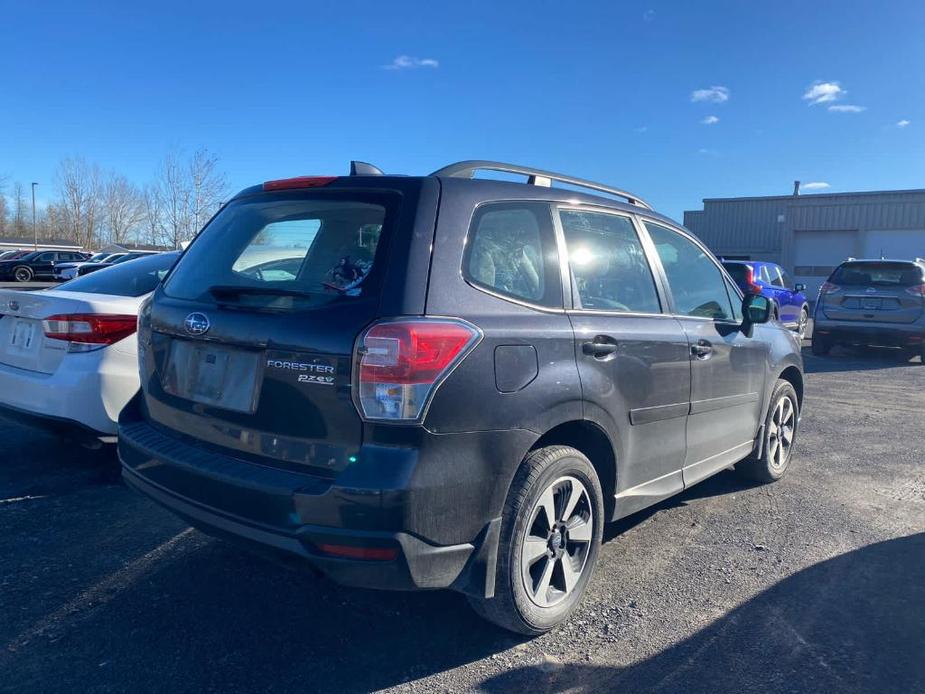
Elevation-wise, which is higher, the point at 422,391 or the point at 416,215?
the point at 416,215

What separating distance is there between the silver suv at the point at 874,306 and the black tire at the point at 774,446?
7.86 meters

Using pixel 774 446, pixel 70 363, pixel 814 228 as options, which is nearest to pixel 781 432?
pixel 774 446

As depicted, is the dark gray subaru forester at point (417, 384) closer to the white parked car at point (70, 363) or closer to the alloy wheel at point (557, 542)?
the alloy wheel at point (557, 542)

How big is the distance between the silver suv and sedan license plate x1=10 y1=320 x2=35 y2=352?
12117 mm

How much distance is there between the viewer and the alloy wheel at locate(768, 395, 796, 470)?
5.12 m

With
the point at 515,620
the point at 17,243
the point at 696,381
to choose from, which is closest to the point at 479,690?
the point at 515,620

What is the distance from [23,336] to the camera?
4.62 m

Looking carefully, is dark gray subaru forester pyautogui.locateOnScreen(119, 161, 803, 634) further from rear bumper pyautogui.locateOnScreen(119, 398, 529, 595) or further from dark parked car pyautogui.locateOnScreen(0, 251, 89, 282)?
dark parked car pyautogui.locateOnScreen(0, 251, 89, 282)

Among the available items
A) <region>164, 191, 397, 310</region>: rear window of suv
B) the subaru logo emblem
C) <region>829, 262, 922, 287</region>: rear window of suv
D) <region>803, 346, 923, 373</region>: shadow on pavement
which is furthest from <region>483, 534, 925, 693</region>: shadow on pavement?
<region>829, 262, 922, 287</region>: rear window of suv

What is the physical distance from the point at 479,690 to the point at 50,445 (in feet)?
14.3

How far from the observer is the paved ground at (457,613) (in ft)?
8.83

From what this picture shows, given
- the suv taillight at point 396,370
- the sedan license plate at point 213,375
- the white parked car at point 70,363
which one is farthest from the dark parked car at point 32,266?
the suv taillight at point 396,370

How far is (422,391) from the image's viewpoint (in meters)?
2.43

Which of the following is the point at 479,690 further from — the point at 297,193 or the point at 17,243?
the point at 17,243
